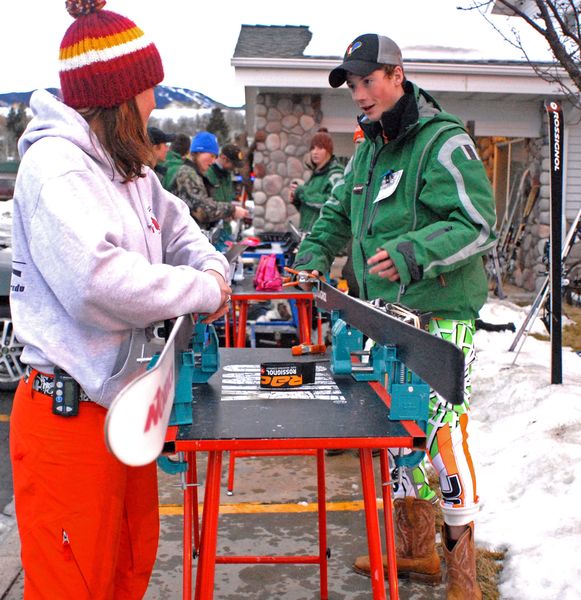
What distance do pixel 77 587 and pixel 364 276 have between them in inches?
66.7

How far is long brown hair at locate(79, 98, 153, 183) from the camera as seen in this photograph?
195 centimetres

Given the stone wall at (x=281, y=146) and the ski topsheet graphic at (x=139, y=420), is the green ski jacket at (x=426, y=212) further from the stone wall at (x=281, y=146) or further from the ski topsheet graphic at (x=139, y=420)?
the stone wall at (x=281, y=146)

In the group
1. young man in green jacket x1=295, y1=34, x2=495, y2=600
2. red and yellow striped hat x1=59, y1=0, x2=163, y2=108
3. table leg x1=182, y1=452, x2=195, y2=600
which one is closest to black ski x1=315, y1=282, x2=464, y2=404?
young man in green jacket x1=295, y1=34, x2=495, y2=600

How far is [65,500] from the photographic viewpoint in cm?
189

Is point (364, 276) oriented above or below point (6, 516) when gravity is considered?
above

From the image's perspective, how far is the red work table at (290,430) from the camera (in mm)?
1786

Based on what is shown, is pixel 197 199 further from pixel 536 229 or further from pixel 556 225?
pixel 536 229

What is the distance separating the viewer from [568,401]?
17.1 ft

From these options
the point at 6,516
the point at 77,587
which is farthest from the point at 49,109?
the point at 6,516

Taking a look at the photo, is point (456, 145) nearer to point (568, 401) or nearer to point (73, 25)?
point (73, 25)

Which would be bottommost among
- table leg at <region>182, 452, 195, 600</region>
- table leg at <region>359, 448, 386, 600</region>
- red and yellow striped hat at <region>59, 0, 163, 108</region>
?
table leg at <region>182, 452, 195, 600</region>

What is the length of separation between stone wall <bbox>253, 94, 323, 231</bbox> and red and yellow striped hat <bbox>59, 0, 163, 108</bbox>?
10.2 meters

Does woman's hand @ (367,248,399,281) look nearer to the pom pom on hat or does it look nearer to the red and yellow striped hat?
the red and yellow striped hat

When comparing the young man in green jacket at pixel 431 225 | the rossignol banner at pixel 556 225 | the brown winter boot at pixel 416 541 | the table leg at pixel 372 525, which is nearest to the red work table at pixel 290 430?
the table leg at pixel 372 525
